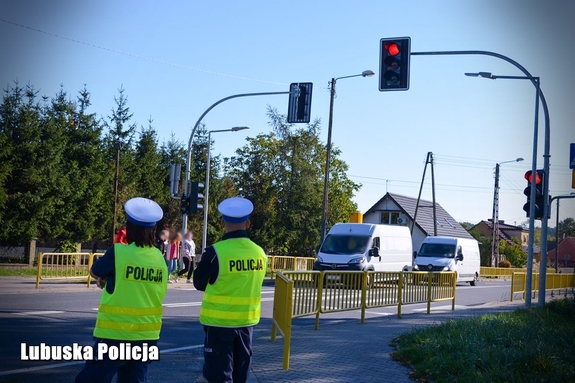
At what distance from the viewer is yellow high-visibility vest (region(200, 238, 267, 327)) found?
5512 millimetres

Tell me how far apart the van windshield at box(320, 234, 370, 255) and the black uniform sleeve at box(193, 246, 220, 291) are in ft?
70.1

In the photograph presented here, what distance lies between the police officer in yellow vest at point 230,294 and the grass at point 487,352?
10.4 ft

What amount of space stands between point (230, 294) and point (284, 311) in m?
3.92

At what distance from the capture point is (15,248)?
32.9 metres

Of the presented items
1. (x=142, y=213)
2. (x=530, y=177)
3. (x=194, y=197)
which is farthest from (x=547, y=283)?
(x=142, y=213)

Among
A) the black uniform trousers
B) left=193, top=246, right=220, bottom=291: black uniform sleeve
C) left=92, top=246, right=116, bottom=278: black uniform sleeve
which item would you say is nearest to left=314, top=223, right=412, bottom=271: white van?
the black uniform trousers

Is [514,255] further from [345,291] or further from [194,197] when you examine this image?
[345,291]

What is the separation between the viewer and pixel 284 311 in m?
9.38

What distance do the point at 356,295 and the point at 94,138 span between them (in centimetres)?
2734

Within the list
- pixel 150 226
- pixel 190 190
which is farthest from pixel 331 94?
pixel 150 226

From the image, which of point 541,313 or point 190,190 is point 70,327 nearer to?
point 541,313

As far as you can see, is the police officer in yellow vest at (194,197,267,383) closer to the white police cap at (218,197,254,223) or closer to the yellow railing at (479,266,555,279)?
the white police cap at (218,197,254,223)

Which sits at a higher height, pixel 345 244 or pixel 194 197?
pixel 194 197

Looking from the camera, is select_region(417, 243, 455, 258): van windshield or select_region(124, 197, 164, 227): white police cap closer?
select_region(124, 197, 164, 227): white police cap
